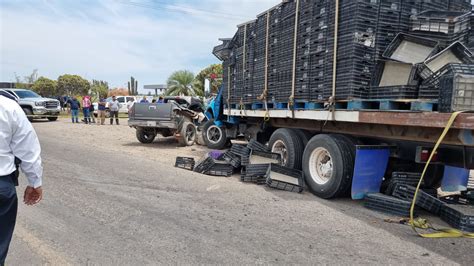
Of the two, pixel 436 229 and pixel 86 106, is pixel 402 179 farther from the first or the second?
pixel 86 106

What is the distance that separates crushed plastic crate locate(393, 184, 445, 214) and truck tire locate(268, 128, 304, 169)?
87.1 inches

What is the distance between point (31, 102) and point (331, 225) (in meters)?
22.6

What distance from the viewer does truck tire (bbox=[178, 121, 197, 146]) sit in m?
13.6

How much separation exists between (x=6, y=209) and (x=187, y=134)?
11309 mm

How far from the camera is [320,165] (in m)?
7.07

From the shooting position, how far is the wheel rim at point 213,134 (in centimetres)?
1279

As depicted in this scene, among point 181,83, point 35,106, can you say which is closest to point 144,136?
point 35,106

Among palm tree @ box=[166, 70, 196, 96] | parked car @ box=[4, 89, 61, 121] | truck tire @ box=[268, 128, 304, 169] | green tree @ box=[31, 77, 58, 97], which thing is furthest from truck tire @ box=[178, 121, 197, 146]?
green tree @ box=[31, 77, 58, 97]

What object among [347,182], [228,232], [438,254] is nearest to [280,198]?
[347,182]

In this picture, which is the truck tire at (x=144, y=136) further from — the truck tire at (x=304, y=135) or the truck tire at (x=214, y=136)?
the truck tire at (x=304, y=135)

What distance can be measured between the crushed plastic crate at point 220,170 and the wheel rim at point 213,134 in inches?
165

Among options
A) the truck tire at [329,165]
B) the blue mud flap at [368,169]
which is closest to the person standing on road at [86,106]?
the truck tire at [329,165]

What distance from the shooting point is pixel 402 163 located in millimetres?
6793

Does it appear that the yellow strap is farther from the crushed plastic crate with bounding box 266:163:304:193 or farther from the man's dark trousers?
the man's dark trousers
